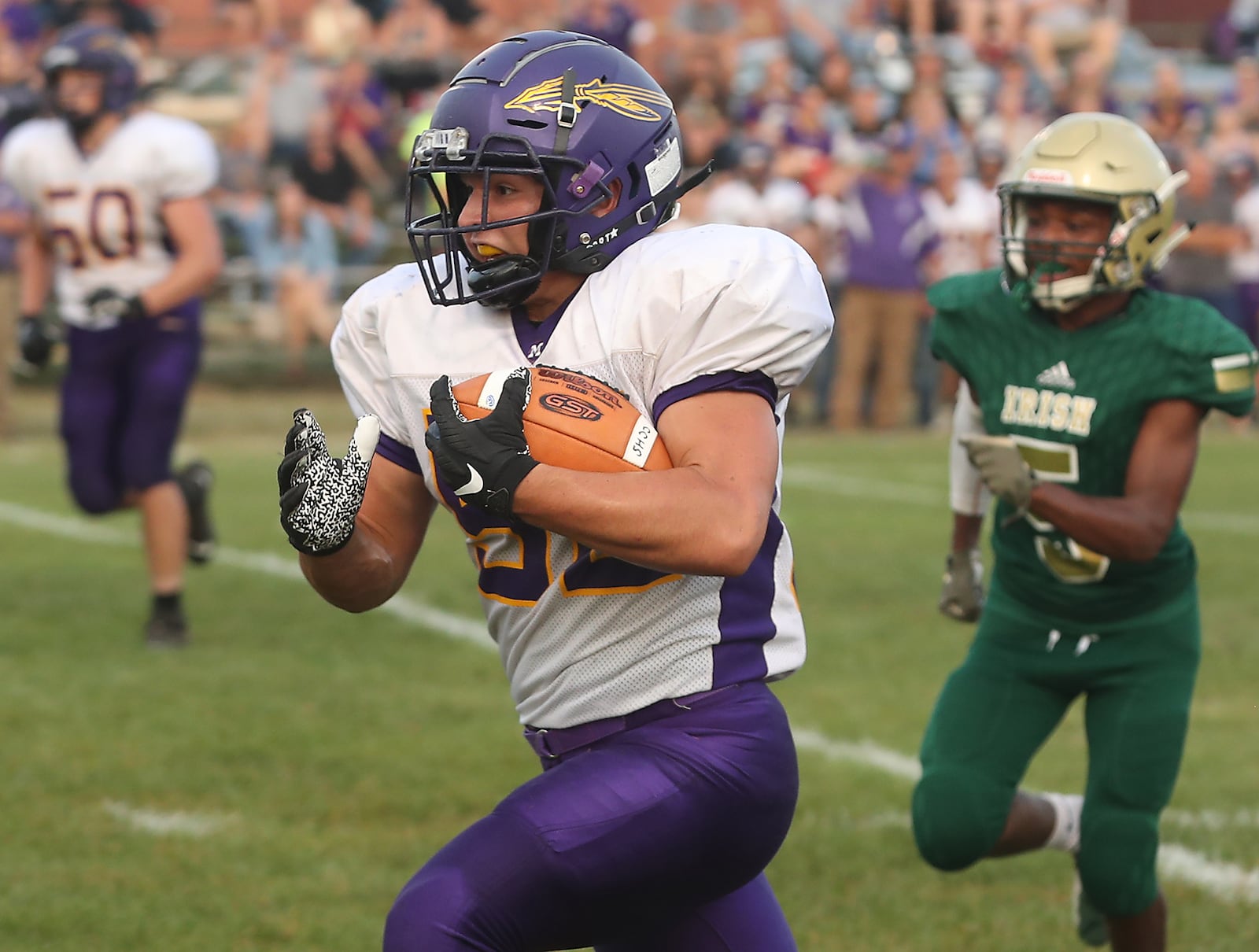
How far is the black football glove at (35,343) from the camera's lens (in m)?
6.60

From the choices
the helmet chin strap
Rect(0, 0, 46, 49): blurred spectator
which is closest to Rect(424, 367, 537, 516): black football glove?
the helmet chin strap

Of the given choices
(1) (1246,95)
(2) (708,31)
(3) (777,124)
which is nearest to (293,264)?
(3) (777,124)

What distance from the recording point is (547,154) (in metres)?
2.52

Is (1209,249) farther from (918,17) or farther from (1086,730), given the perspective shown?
(1086,730)

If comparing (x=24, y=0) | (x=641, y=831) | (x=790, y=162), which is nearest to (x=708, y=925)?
(x=641, y=831)

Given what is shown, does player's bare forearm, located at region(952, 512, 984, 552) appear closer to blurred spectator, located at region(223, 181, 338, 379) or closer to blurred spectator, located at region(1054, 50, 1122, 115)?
blurred spectator, located at region(223, 181, 338, 379)

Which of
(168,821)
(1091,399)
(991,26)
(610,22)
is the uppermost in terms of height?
(1091,399)

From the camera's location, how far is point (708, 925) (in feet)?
8.27

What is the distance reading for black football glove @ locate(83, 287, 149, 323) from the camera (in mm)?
6109

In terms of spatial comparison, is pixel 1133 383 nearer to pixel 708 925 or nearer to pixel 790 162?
pixel 708 925

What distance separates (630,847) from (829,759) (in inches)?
111

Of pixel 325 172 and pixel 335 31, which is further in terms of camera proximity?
pixel 335 31

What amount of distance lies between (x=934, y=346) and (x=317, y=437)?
186cm

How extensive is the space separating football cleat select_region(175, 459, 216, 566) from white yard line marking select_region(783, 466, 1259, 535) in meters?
4.10
